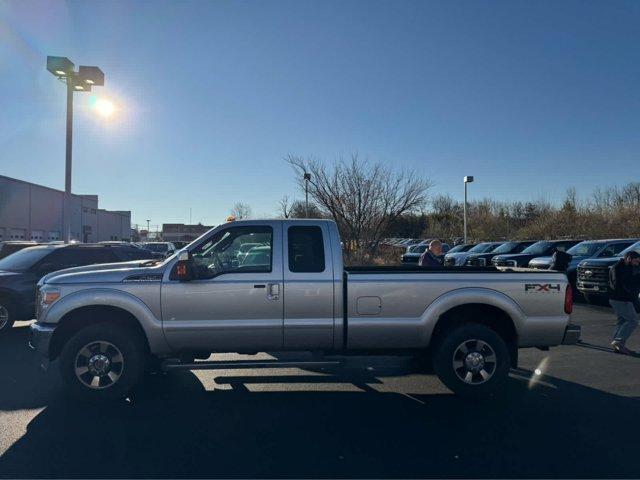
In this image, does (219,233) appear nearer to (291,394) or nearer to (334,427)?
(291,394)

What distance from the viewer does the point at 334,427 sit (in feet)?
15.7

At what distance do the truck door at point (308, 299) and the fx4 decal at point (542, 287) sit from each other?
2245 mm

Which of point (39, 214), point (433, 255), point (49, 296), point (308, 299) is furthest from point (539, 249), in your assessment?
point (39, 214)

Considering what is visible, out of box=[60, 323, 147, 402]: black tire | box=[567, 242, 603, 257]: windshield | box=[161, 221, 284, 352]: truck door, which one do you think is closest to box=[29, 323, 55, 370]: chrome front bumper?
box=[60, 323, 147, 402]: black tire

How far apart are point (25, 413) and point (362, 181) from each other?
678 inches

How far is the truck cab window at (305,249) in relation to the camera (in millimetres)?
5539

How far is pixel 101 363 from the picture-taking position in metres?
5.40

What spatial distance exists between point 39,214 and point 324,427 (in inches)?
1802

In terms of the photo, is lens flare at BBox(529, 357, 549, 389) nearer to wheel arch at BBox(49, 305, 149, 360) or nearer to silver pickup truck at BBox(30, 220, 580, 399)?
silver pickup truck at BBox(30, 220, 580, 399)

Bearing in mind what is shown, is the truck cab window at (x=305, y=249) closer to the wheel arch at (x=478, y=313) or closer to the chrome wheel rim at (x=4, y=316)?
the wheel arch at (x=478, y=313)

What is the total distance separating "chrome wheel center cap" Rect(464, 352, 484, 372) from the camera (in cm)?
557

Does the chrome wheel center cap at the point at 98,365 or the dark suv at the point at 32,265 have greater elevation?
the dark suv at the point at 32,265

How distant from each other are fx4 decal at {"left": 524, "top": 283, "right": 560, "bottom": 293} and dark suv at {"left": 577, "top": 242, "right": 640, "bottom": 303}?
814 centimetres

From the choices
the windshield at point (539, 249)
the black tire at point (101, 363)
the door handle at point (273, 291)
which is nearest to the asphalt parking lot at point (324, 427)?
the black tire at point (101, 363)
